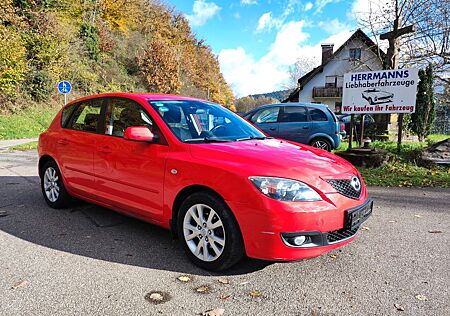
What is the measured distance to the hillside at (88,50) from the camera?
20069 mm

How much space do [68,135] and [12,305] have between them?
2667mm

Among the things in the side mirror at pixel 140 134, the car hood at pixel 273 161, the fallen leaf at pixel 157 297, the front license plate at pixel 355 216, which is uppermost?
the side mirror at pixel 140 134

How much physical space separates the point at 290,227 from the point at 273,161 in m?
0.59

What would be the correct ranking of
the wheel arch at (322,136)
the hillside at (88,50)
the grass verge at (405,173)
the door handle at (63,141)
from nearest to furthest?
the door handle at (63,141) < the grass verge at (405,173) < the wheel arch at (322,136) < the hillside at (88,50)

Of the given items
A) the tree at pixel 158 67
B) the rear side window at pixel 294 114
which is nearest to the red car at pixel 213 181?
the rear side window at pixel 294 114

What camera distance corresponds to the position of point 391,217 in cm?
491

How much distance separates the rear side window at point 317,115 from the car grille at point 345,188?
284 inches

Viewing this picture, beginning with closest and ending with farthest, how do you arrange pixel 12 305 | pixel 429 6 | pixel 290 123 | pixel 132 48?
pixel 12 305
pixel 290 123
pixel 429 6
pixel 132 48

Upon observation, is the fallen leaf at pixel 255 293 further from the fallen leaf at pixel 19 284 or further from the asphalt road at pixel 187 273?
the fallen leaf at pixel 19 284

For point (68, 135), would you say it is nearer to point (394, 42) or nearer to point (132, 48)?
point (394, 42)

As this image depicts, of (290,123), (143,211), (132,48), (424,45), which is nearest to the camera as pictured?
(143,211)

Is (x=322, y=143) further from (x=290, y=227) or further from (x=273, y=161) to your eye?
(x=290, y=227)

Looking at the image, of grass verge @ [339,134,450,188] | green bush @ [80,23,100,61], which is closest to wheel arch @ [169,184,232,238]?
grass verge @ [339,134,450,188]

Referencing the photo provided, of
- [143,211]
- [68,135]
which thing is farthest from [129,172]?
[68,135]
